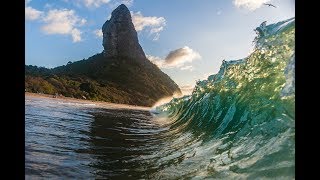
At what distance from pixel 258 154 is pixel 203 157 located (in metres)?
1.27

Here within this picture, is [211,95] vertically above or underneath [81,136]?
above

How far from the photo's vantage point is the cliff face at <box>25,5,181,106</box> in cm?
7438

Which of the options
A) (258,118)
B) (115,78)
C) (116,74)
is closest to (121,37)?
(116,74)

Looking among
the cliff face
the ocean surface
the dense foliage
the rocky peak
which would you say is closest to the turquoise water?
the ocean surface

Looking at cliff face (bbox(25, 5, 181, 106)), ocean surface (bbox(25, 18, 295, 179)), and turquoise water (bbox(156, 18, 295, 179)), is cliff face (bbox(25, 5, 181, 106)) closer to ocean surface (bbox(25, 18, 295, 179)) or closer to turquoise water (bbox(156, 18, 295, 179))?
turquoise water (bbox(156, 18, 295, 179))

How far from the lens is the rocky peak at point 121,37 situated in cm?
13488

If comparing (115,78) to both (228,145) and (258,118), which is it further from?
(228,145)

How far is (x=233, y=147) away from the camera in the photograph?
625 centimetres

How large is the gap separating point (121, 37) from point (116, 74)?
4314cm

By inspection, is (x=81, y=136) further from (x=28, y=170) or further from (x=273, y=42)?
(x=273, y=42)

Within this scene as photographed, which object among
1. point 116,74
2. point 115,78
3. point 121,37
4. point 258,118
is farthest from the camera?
point 121,37

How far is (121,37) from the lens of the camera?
146375 mm

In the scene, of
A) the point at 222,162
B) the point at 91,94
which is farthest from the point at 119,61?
the point at 222,162

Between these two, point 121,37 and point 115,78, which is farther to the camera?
point 121,37
